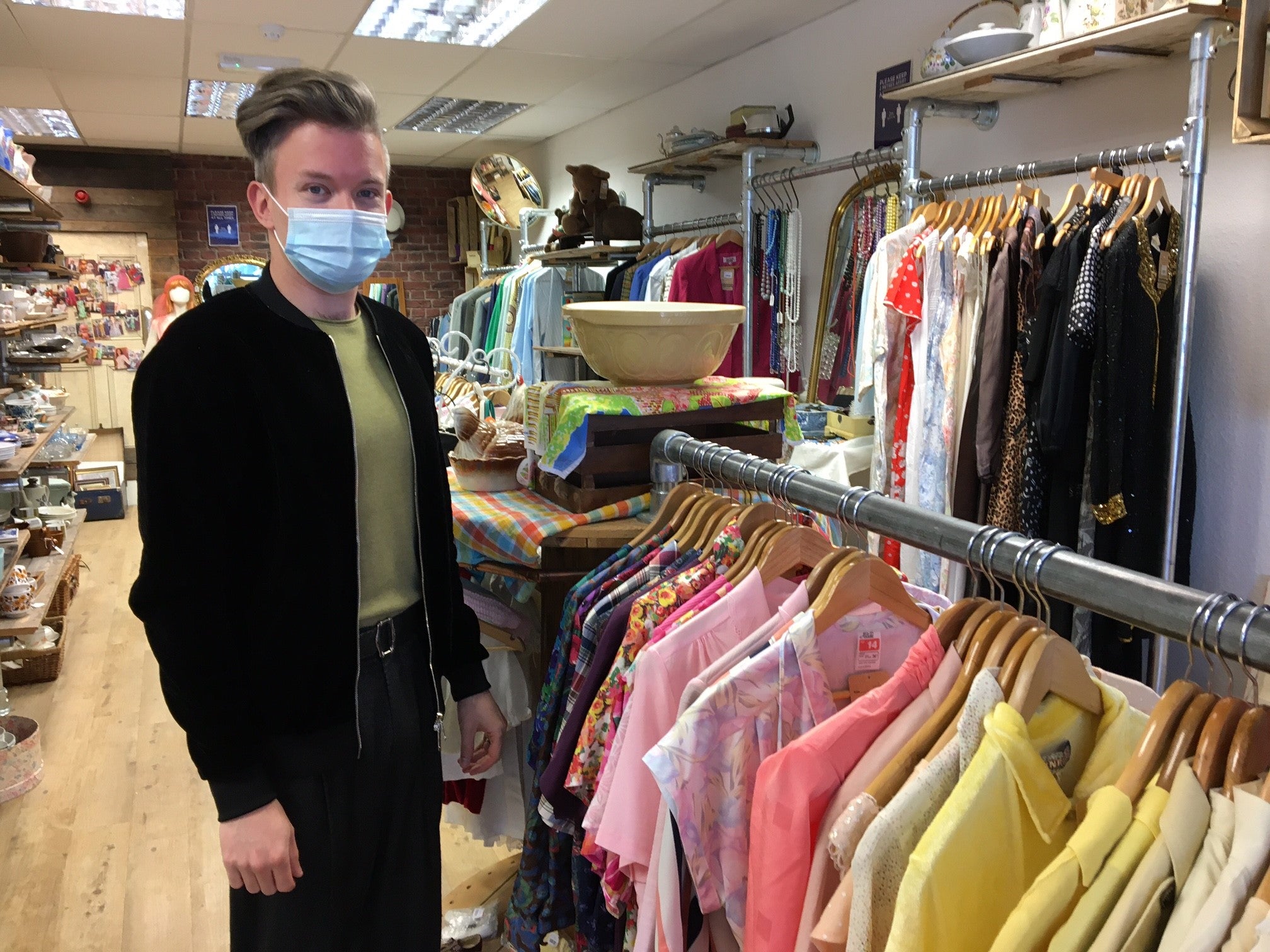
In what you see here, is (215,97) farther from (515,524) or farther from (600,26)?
(515,524)

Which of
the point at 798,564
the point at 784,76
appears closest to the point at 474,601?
the point at 798,564

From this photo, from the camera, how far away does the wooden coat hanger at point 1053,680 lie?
Answer: 902mm

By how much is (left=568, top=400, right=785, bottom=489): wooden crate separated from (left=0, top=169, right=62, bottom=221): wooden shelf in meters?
3.25

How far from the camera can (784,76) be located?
436cm

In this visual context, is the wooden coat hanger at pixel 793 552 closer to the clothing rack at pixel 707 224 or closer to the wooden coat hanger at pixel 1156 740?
the wooden coat hanger at pixel 1156 740

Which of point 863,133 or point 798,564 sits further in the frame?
point 863,133

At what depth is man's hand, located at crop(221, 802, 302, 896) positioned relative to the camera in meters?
1.23

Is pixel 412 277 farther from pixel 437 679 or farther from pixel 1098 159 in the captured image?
pixel 437 679

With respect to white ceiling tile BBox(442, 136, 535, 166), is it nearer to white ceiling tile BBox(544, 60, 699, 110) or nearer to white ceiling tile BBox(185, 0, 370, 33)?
white ceiling tile BBox(544, 60, 699, 110)

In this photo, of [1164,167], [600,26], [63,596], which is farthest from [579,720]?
[63,596]

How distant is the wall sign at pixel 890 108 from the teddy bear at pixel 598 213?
1.80m

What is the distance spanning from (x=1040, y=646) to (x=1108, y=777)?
0.14 meters

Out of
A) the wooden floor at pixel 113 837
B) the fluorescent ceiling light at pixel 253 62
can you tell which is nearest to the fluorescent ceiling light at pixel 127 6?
the fluorescent ceiling light at pixel 253 62

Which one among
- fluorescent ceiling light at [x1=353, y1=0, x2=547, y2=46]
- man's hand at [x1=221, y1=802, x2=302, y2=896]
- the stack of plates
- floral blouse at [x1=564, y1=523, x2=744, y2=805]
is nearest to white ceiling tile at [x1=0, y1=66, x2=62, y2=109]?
fluorescent ceiling light at [x1=353, y1=0, x2=547, y2=46]
